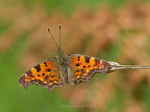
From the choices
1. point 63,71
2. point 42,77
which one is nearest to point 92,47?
point 63,71

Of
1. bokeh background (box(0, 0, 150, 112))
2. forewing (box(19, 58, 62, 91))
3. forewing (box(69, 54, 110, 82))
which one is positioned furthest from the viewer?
bokeh background (box(0, 0, 150, 112))

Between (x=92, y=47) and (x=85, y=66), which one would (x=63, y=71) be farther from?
(x=92, y=47)

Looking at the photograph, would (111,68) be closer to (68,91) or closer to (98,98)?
(98,98)

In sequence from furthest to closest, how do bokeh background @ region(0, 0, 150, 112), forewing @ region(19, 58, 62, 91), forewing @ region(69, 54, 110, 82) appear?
bokeh background @ region(0, 0, 150, 112) < forewing @ region(19, 58, 62, 91) < forewing @ region(69, 54, 110, 82)

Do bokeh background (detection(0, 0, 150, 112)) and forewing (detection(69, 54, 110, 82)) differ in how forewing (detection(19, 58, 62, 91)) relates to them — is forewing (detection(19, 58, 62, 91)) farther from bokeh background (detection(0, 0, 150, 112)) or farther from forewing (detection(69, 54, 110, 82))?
bokeh background (detection(0, 0, 150, 112))

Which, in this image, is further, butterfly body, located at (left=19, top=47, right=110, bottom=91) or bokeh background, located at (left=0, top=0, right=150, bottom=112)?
bokeh background, located at (left=0, top=0, right=150, bottom=112)

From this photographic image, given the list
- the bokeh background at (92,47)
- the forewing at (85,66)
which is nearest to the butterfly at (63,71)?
the forewing at (85,66)

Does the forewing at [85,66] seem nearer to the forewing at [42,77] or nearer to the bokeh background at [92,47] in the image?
the forewing at [42,77]

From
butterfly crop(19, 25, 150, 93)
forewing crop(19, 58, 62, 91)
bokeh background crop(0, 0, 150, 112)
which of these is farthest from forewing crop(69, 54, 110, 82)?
bokeh background crop(0, 0, 150, 112)
